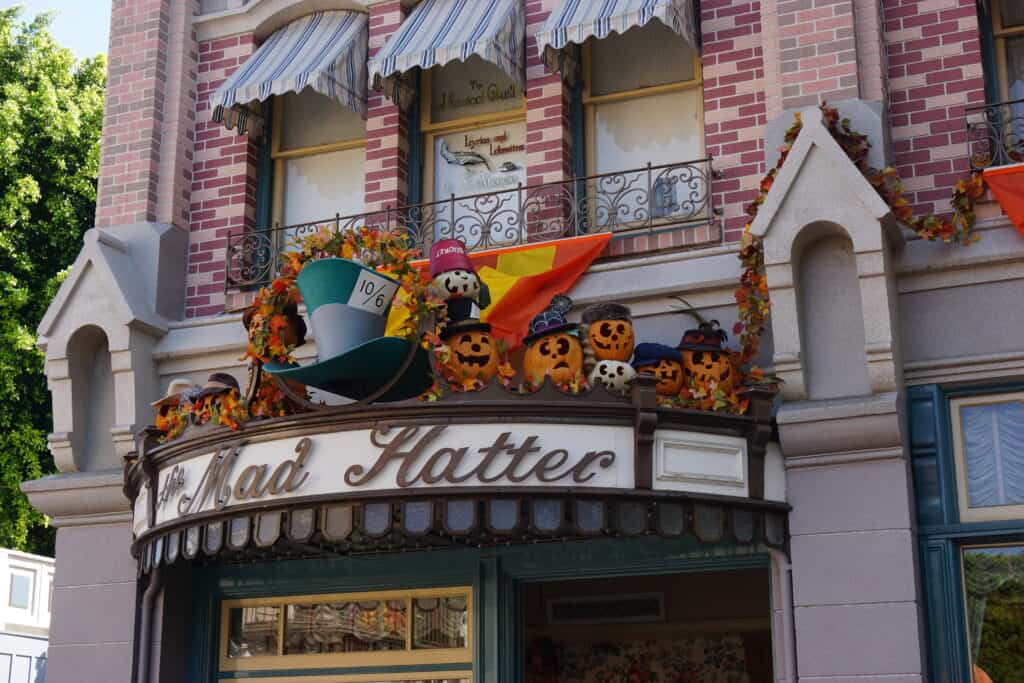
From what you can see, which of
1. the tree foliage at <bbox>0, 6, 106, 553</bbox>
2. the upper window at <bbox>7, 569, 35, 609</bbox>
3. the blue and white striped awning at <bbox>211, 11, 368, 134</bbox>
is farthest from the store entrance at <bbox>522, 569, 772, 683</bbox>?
the tree foliage at <bbox>0, 6, 106, 553</bbox>

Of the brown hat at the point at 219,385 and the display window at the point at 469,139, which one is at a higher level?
the display window at the point at 469,139

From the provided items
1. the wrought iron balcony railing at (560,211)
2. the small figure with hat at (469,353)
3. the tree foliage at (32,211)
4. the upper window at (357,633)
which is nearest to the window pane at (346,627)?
the upper window at (357,633)

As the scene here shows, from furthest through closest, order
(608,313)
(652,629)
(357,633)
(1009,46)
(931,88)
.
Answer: (652,629) → (357,633) → (1009,46) → (931,88) → (608,313)

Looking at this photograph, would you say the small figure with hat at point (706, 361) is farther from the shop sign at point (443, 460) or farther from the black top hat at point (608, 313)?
the shop sign at point (443, 460)

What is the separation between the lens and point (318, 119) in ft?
42.1

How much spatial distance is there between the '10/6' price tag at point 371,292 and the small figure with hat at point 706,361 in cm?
205

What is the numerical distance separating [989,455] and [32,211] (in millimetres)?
16616

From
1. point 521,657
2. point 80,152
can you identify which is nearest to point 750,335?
point 521,657

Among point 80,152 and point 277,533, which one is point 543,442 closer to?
point 277,533

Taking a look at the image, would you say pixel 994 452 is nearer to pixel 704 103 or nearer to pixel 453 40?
pixel 704 103

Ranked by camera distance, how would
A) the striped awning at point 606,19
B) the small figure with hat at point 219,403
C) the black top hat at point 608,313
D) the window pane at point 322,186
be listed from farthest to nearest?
the window pane at point 322,186, the striped awning at point 606,19, the small figure with hat at point 219,403, the black top hat at point 608,313

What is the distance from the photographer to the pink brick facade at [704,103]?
408 inches

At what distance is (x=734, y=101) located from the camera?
11.0 meters

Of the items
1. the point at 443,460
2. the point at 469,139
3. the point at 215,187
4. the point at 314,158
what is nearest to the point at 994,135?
the point at 469,139
